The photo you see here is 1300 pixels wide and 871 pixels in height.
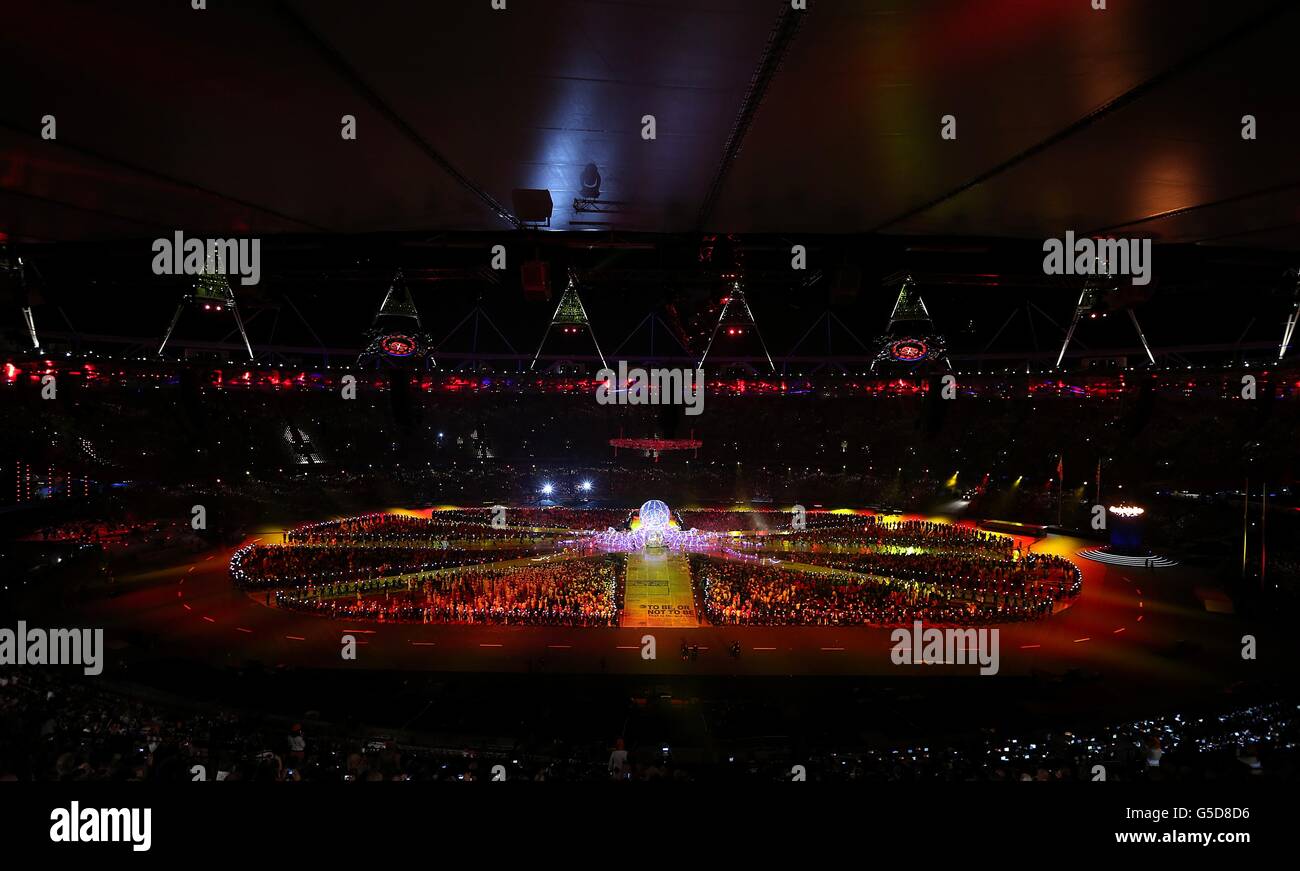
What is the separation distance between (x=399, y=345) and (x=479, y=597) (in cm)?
762

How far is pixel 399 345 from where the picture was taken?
12.9m

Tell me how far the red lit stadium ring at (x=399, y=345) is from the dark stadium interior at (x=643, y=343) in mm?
98

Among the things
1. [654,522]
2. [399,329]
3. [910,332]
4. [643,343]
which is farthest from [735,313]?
[643,343]

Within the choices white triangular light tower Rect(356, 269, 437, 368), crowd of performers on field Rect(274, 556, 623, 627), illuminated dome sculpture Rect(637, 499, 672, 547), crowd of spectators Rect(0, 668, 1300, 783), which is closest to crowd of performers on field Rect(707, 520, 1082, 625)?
illuminated dome sculpture Rect(637, 499, 672, 547)

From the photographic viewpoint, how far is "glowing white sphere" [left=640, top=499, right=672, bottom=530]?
23.8 meters

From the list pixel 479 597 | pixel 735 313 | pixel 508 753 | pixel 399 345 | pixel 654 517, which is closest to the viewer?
pixel 508 753

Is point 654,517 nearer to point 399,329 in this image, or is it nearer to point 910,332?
point 910,332

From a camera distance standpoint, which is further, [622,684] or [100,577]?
[100,577]

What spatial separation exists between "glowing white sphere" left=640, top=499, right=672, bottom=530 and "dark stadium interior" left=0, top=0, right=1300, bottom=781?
85 centimetres

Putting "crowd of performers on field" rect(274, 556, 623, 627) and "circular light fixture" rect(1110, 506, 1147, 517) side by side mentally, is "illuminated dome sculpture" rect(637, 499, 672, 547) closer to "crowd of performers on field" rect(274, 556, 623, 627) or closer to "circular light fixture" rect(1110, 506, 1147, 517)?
"crowd of performers on field" rect(274, 556, 623, 627)
